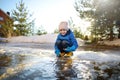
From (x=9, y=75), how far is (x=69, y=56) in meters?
3.72

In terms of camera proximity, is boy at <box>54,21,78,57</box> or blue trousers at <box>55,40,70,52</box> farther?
blue trousers at <box>55,40,70,52</box>

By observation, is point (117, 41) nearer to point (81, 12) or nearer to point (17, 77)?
point (81, 12)

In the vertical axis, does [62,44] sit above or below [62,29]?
below

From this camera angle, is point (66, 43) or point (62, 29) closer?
point (62, 29)

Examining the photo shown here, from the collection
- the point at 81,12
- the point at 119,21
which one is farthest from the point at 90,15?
the point at 119,21

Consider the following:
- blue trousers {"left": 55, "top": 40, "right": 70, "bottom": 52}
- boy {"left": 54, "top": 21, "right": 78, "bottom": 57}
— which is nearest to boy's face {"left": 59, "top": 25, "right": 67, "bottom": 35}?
boy {"left": 54, "top": 21, "right": 78, "bottom": 57}

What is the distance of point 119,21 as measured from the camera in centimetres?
2152

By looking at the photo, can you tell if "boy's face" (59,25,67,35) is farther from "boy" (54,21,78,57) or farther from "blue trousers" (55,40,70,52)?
"blue trousers" (55,40,70,52)

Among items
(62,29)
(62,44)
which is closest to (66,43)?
(62,44)

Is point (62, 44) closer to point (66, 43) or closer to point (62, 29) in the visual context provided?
point (66, 43)

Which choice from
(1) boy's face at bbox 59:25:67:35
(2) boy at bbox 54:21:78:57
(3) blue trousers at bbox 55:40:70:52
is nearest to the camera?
(1) boy's face at bbox 59:25:67:35

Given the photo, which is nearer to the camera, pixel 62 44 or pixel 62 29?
pixel 62 29

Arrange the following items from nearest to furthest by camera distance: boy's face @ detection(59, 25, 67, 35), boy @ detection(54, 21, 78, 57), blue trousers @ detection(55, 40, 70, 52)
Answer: boy's face @ detection(59, 25, 67, 35) → boy @ detection(54, 21, 78, 57) → blue trousers @ detection(55, 40, 70, 52)

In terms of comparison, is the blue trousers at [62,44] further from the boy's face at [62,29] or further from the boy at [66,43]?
the boy's face at [62,29]
